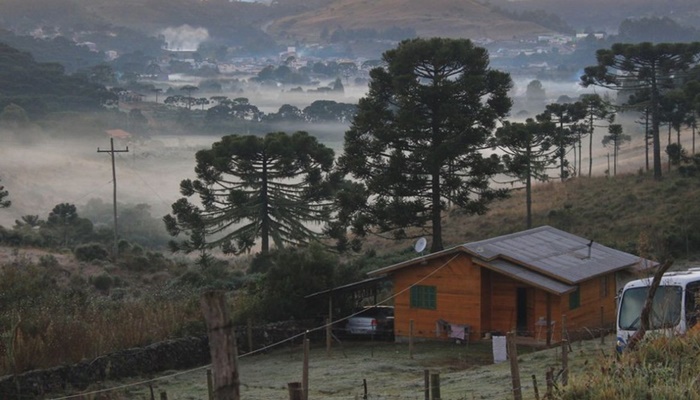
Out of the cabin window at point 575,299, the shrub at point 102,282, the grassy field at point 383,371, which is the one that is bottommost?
the shrub at point 102,282

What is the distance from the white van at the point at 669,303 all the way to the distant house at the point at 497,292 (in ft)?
26.5

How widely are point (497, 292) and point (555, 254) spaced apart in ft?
8.90

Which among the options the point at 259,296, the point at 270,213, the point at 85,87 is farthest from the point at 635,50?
the point at 85,87

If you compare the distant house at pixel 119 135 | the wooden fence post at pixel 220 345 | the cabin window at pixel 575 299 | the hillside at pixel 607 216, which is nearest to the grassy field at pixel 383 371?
the cabin window at pixel 575 299

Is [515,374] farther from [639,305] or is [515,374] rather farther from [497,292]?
[497,292]

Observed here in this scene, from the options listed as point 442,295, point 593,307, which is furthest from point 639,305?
point 593,307

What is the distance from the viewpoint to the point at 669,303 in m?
17.0

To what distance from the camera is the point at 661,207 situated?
54188 millimetres

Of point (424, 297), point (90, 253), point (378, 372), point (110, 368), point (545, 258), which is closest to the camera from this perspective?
point (378, 372)

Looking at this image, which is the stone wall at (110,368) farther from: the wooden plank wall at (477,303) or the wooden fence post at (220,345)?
the wooden fence post at (220,345)

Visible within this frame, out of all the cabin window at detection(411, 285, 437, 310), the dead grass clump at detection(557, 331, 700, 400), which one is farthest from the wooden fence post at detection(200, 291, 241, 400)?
the cabin window at detection(411, 285, 437, 310)

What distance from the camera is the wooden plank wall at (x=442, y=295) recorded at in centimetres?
2803

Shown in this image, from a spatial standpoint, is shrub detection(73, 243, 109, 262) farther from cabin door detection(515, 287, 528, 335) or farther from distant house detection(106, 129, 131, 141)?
distant house detection(106, 129, 131, 141)

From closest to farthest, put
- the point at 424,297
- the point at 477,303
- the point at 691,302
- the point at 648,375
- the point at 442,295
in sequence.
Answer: the point at 648,375 → the point at 691,302 → the point at 477,303 → the point at 442,295 → the point at 424,297
